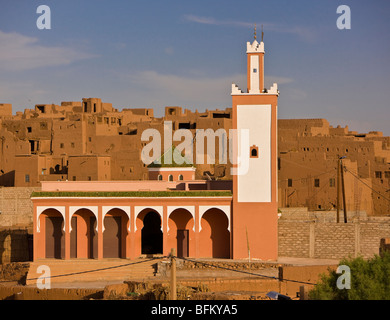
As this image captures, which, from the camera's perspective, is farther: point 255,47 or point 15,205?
point 15,205

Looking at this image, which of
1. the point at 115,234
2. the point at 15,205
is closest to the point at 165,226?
the point at 115,234

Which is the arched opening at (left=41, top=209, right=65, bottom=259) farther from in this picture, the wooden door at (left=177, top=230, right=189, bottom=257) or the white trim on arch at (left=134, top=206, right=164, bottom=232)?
the wooden door at (left=177, top=230, right=189, bottom=257)

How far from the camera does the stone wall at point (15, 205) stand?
55.3m

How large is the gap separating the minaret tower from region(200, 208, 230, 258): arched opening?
1.29 meters

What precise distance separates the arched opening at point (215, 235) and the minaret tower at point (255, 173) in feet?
4.24

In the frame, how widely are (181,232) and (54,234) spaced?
5.76m

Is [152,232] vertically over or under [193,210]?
Answer: under

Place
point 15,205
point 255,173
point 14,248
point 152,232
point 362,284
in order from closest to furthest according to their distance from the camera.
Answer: point 362,284, point 255,173, point 14,248, point 152,232, point 15,205

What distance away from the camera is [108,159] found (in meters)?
57.9

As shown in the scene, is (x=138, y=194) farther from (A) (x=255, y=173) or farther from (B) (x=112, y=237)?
(A) (x=255, y=173)

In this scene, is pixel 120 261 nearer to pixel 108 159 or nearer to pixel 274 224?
pixel 274 224

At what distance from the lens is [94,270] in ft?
117

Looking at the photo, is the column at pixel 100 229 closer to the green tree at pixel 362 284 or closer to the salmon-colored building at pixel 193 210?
the salmon-colored building at pixel 193 210
